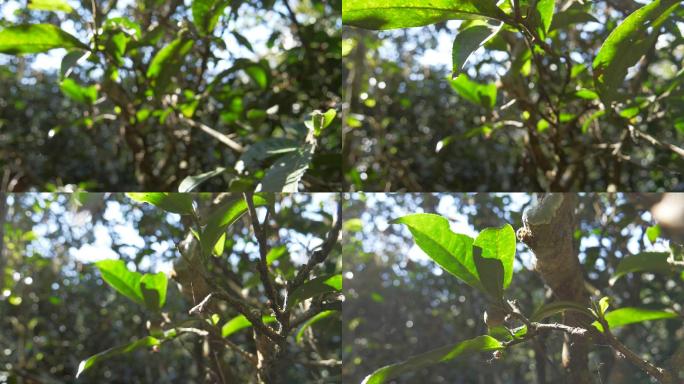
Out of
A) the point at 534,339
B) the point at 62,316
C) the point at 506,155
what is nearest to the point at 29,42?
the point at 62,316

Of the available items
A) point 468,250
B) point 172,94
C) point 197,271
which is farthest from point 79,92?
point 468,250

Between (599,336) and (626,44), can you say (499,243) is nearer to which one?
(599,336)

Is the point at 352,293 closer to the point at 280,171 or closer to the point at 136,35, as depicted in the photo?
the point at 280,171

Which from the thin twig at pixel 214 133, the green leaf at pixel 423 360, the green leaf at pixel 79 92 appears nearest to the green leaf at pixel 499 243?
the green leaf at pixel 423 360

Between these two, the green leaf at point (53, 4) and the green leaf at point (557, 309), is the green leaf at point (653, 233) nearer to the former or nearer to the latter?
the green leaf at point (557, 309)

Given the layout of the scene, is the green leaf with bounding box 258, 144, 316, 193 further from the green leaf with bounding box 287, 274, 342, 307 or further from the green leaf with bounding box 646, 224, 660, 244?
the green leaf with bounding box 646, 224, 660, 244

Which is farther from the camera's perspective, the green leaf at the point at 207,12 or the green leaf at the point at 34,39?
the green leaf at the point at 207,12
